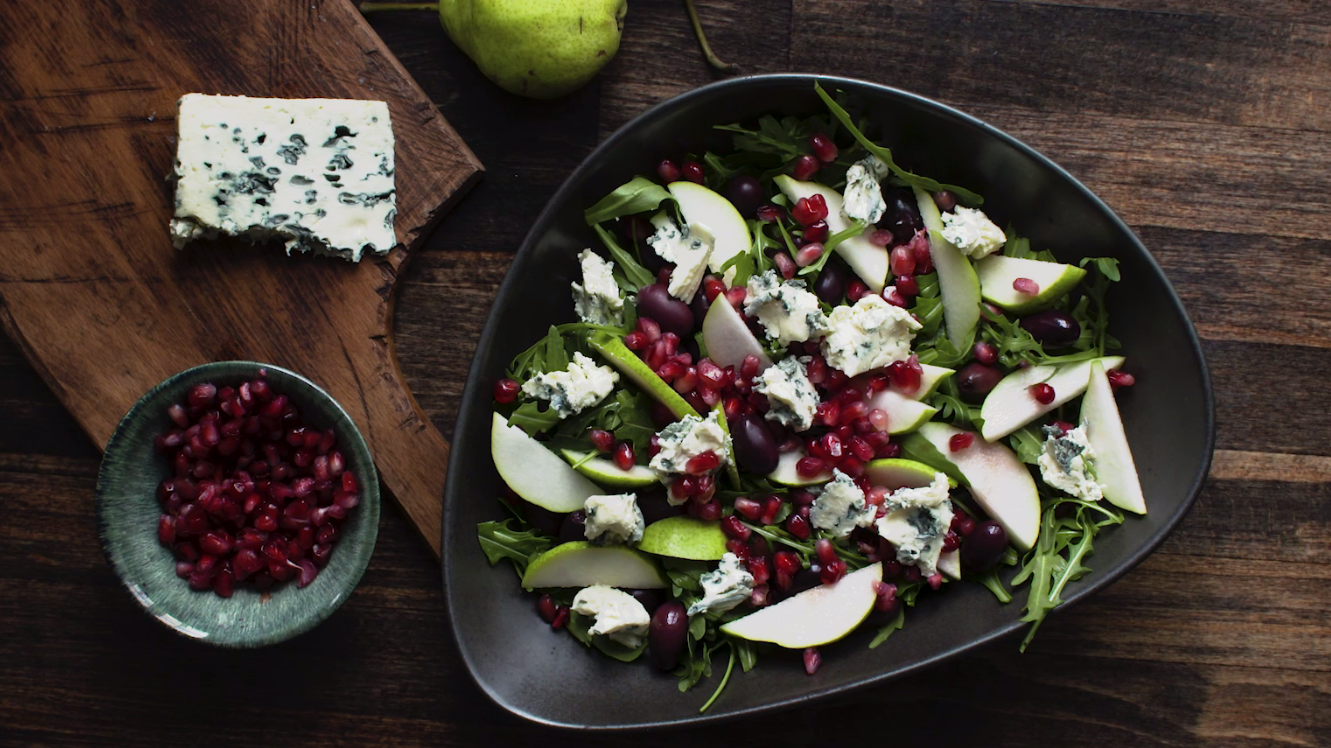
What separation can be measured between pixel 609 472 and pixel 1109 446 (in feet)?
3.66

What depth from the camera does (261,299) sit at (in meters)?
1.86

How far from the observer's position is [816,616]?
68.2 inches

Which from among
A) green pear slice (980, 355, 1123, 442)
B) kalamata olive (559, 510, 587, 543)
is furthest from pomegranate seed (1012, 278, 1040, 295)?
kalamata olive (559, 510, 587, 543)

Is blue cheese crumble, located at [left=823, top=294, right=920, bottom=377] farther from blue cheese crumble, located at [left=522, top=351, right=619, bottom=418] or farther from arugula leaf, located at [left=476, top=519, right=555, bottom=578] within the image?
arugula leaf, located at [left=476, top=519, right=555, bottom=578]

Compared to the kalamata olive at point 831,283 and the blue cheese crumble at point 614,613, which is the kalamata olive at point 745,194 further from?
the blue cheese crumble at point 614,613

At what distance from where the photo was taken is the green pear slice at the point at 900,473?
1.72m

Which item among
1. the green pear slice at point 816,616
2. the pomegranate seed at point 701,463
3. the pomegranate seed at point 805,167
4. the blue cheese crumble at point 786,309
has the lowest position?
the green pear slice at point 816,616

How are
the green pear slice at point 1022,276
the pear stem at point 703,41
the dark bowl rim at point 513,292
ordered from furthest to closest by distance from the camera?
the pear stem at point 703,41 → the green pear slice at point 1022,276 → the dark bowl rim at point 513,292

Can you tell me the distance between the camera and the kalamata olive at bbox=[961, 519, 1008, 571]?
169 centimetres

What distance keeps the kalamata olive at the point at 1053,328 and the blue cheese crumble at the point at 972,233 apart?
0.18m

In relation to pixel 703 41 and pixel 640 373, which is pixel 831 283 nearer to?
pixel 640 373

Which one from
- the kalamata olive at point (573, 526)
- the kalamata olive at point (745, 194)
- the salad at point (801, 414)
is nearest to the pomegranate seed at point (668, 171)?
the salad at point (801, 414)

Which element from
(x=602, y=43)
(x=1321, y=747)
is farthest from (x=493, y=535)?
(x=1321, y=747)

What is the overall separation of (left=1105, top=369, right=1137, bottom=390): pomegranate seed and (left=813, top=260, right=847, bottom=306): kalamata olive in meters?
0.64
